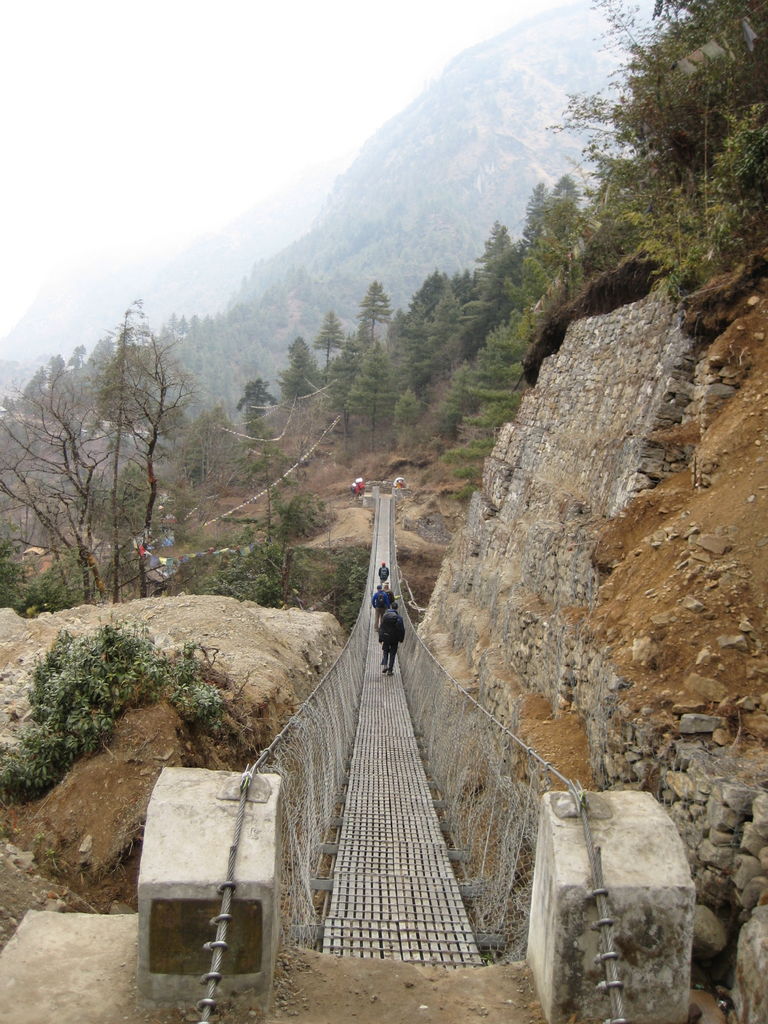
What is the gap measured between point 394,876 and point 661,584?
2.57m

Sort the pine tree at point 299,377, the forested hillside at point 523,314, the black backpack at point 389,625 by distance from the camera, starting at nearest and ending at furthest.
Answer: the forested hillside at point 523,314
the black backpack at point 389,625
the pine tree at point 299,377

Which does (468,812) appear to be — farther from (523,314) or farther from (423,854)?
(523,314)

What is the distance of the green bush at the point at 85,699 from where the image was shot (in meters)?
4.26

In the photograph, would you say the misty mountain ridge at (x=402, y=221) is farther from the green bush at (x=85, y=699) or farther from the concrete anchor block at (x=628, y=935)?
the concrete anchor block at (x=628, y=935)

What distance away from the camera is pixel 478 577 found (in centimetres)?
1264

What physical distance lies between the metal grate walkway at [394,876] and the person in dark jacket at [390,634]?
3667 millimetres

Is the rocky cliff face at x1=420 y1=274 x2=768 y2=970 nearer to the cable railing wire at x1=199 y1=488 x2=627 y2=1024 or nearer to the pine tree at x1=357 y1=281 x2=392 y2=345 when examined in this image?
the cable railing wire at x1=199 y1=488 x2=627 y2=1024

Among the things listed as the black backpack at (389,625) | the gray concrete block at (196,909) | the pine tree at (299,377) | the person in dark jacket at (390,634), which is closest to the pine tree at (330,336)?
the pine tree at (299,377)

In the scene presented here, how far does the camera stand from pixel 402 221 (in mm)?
142750

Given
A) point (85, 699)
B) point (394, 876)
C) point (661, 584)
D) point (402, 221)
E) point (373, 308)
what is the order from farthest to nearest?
point (402, 221)
point (373, 308)
point (661, 584)
point (85, 699)
point (394, 876)

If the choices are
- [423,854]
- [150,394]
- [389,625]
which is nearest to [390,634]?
[389,625]

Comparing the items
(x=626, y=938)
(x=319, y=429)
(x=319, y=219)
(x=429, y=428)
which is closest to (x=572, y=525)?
(x=626, y=938)

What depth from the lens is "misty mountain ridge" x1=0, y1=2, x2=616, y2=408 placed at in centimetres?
10062

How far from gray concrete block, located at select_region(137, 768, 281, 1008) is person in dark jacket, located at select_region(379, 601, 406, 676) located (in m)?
8.27
